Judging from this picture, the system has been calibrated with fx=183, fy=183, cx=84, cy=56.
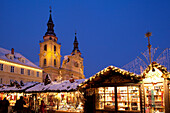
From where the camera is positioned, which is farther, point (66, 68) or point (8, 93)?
point (66, 68)

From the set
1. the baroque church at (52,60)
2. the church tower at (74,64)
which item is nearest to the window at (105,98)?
the baroque church at (52,60)

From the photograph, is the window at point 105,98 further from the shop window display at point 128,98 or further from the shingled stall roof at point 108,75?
the shingled stall roof at point 108,75

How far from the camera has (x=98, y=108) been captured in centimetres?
1242

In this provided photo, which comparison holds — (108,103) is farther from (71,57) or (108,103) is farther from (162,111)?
(71,57)

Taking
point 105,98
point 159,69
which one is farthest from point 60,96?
point 159,69

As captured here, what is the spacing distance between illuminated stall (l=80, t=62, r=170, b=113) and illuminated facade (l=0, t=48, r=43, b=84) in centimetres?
2259

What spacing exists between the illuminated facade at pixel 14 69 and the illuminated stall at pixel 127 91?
22589mm

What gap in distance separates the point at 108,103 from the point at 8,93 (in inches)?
466

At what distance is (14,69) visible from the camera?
109 feet

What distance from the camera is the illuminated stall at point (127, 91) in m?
10.6

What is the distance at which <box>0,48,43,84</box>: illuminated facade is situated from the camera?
3109 cm

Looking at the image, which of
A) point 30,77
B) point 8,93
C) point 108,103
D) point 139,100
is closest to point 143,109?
point 139,100

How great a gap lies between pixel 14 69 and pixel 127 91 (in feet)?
87.1

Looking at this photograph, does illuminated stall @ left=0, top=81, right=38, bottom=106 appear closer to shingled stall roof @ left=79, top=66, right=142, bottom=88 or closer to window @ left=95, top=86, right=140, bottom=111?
shingled stall roof @ left=79, top=66, right=142, bottom=88
